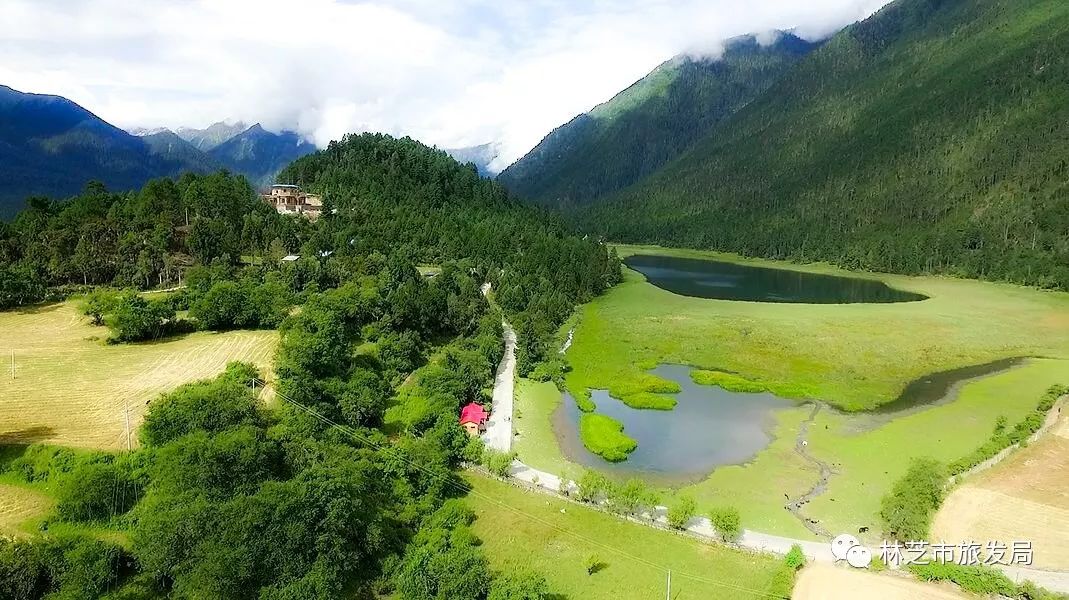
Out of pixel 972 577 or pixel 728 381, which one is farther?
pixel 728 381

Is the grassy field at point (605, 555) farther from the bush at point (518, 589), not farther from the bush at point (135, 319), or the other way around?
the bush at point (135, 319)

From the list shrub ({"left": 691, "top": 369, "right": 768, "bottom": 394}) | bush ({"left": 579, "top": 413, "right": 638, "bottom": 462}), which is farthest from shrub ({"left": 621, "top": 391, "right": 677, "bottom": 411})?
shrub ({"left": 691, "top": 369, "right": 768, "bottom": 394})

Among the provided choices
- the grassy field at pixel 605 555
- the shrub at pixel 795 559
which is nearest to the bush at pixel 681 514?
the grassy field at pixel 605 555

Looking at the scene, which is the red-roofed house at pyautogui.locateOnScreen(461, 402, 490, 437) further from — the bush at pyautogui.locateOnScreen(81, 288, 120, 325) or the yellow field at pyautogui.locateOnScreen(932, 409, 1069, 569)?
the bush at pyautogui.locateOnScreen(81, 288, 120, 325)

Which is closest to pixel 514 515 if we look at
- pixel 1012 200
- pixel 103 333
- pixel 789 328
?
pixel 103 333

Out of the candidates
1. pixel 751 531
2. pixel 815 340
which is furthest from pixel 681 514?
pixel 815 340

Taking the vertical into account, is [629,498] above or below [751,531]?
above

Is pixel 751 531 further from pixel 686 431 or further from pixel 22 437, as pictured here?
pixel 22 437
